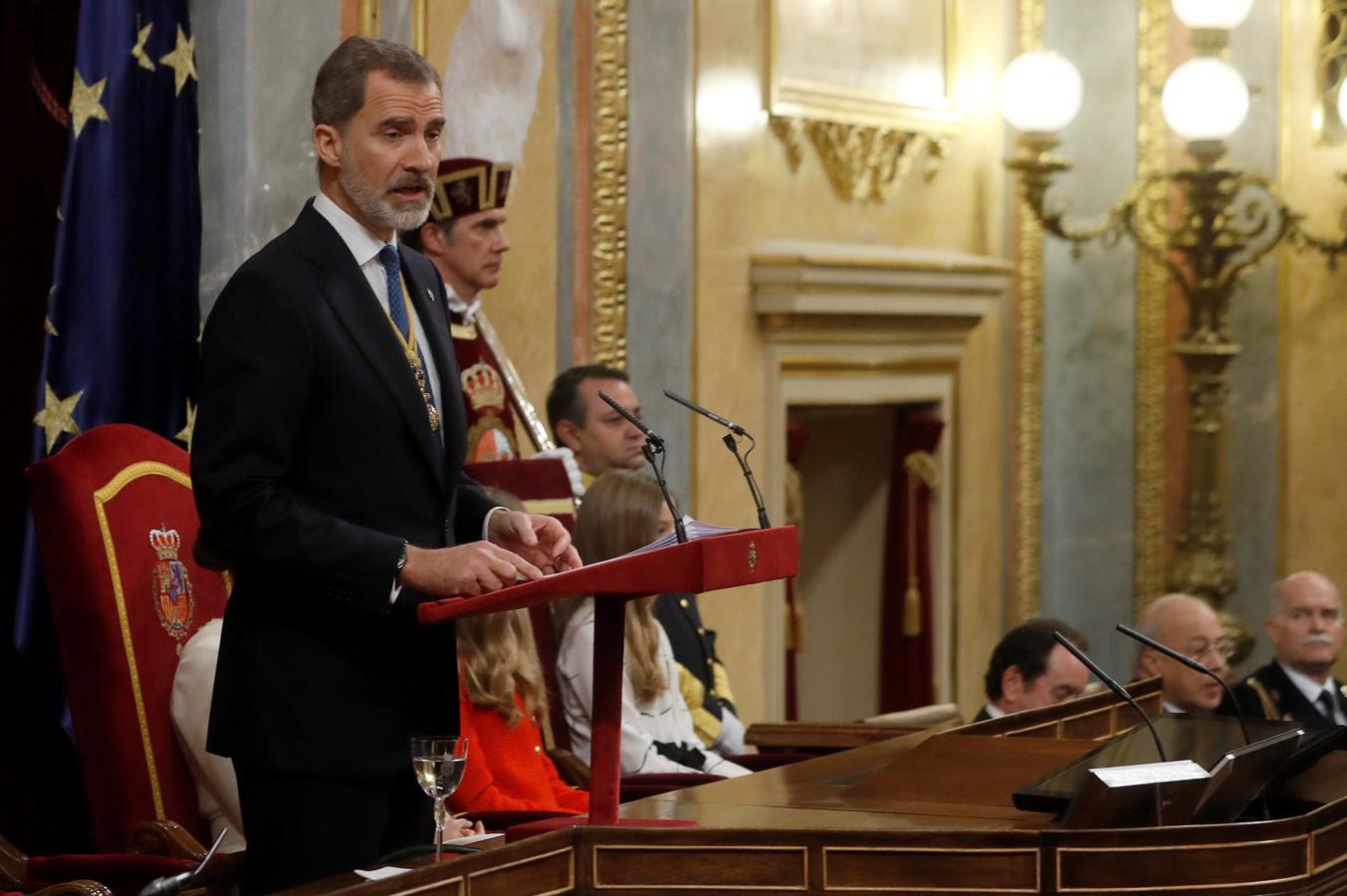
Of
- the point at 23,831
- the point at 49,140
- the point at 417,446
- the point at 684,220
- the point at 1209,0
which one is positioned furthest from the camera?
the point at 1209,0

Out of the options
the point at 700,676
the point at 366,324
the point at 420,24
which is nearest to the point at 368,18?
the point at 420,24

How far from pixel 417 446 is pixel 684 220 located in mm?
3784

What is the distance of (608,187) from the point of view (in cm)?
612

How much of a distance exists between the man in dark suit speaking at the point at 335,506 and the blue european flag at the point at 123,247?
1.58 meters

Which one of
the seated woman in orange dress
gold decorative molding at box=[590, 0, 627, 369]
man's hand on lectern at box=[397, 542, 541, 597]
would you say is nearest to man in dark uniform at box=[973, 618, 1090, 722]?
the seated woman in orange dress

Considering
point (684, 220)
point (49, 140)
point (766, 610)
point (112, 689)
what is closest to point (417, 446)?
point (112, 689)

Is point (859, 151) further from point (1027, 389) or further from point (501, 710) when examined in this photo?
point (501, 710)

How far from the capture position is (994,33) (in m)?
8.25

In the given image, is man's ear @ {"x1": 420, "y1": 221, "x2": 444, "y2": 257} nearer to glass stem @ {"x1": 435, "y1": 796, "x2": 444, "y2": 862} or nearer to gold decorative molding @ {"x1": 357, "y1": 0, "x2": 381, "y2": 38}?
gold decorative molding @ {"x1": 357, "y1": 0, "x2": 381, "y2": 38}

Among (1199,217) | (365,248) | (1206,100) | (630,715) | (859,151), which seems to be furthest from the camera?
(1199,217)

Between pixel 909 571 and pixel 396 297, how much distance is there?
5.34 metres

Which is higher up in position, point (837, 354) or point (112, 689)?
point (837, 354)

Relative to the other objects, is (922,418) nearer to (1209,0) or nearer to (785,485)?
(785,485)

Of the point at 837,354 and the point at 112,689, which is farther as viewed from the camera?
the point at 837,354
